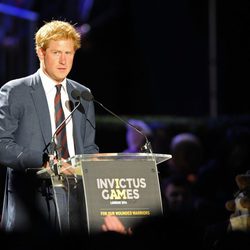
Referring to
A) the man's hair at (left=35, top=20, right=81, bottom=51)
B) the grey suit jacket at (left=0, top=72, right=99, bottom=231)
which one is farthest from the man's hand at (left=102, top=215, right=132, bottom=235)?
the man's hair at (left=35, top=20, right=81, bottom=51)

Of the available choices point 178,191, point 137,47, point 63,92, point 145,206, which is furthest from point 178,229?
point 137,47

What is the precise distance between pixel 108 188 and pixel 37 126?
2.26ft

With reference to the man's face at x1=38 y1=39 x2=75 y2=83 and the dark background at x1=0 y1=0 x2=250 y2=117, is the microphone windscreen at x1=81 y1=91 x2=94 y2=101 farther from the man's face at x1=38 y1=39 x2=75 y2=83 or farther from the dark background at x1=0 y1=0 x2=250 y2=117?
the dark background at x1=0 y1=0 x2=250 y2=117

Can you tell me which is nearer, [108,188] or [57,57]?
[108,188]

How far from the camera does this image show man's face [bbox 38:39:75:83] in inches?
215

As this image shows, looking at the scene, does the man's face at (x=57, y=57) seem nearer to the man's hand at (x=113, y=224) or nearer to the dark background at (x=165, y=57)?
the man's hand at (x=113, y=224)

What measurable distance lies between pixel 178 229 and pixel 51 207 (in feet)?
5.46

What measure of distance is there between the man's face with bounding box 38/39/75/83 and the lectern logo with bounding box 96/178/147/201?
2.84ft

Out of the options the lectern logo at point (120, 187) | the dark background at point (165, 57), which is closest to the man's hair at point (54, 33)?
the lectern logo at point (120, 187)

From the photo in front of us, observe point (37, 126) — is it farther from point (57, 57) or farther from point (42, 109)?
point (57, 57)

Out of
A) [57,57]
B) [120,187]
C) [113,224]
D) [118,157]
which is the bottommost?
[113,224]

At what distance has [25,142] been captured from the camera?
5.46 meters

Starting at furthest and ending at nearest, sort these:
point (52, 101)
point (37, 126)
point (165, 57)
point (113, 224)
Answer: point (165, 57), point (52, 101), point (37, 126), point (113, 224)

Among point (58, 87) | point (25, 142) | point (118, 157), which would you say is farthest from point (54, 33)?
point (118, 157)
